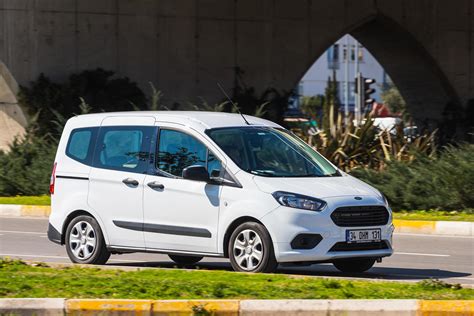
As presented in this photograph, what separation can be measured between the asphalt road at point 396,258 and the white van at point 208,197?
41 centimetres

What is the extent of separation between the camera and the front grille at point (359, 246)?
38.2ft

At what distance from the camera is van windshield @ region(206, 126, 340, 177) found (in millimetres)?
12188

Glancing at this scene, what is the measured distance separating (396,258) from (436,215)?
5.42 metres

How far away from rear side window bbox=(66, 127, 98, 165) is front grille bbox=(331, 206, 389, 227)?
3046 mm

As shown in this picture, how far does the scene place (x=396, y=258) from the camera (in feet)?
47.9

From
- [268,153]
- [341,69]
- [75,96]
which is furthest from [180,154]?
[341,69]

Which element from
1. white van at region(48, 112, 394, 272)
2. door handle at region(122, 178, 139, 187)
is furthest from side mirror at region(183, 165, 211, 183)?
door handle at region(122, 178, 139, 187)

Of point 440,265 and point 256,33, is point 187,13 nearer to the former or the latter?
point 256,33

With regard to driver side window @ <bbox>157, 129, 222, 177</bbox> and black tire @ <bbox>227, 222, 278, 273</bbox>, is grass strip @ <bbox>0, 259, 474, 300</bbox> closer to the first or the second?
black tire @ <bbox>227, 222, 278, 273</bbox>

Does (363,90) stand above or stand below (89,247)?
above

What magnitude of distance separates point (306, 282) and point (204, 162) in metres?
2.53

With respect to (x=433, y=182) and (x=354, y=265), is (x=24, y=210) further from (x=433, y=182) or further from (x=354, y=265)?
(x=354, y=265)

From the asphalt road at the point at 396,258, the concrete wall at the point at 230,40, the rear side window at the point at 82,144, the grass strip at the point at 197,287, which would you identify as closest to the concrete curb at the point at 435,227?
the asphalt road at the point at 396,258

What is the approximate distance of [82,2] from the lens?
1208 inches
